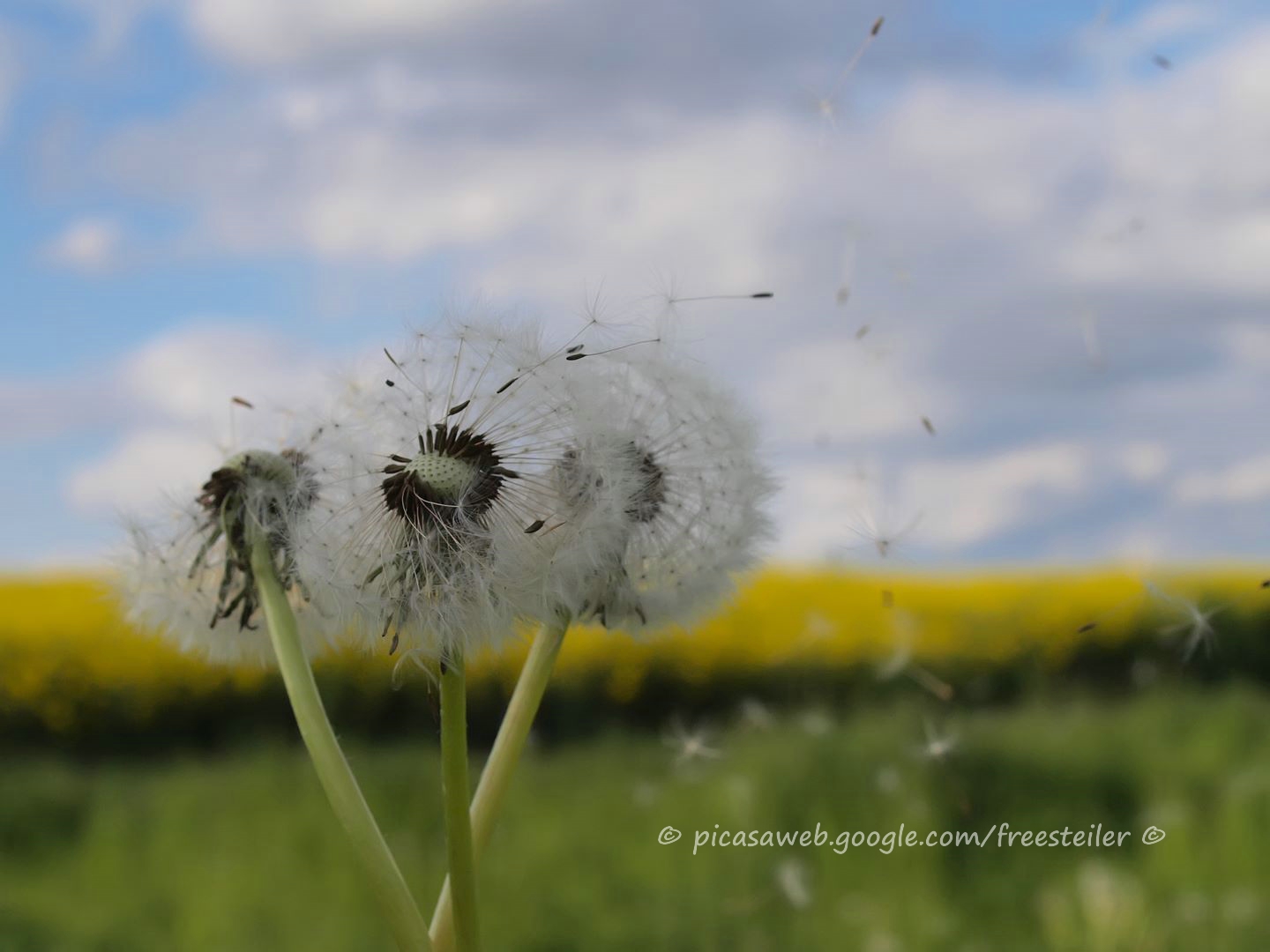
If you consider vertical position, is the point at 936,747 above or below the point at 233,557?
below

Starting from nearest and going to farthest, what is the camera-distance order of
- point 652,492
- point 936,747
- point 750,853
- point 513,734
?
point 513,734 < point 652,492 < point 936,747 < point 750,853

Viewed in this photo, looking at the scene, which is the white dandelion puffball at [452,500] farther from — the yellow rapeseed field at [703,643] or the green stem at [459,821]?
the yellow rapeseed field at [703,643]

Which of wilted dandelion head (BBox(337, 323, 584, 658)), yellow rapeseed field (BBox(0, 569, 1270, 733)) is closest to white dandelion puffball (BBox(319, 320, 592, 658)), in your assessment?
wilted dandelion head (BBox(337, 323, 584, 658))

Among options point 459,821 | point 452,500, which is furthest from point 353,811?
point 452,500

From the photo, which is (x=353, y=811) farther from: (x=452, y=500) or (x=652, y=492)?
(x=652, y=492)

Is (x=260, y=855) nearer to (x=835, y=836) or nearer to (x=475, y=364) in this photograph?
(x=835, y=836)

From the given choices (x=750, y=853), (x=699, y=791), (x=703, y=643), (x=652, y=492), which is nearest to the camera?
(x=652, y=492)
